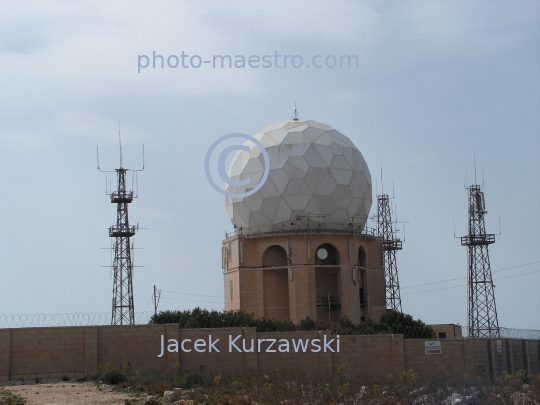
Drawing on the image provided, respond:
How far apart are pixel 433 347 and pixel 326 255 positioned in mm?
12252

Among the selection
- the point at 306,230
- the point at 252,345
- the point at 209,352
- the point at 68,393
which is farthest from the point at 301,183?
the point at 68,393

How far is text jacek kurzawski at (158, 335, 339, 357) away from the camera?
31000 millimetres

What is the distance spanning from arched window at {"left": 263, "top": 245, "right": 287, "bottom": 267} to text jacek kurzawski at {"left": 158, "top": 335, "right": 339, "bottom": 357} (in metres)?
13.6

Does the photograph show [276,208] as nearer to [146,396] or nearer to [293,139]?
[293,139]

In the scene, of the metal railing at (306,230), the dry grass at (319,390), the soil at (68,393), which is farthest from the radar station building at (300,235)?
the soil at (68,393)

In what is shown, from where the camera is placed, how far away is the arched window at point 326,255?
4503 centimetres

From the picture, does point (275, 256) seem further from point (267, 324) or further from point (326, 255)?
point (267, 324)

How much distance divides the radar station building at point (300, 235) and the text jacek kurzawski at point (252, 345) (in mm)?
11131

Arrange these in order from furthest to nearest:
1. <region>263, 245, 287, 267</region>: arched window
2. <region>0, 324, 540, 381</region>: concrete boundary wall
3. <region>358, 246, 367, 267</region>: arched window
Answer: <region>358, 246, 367, 267</region>: arched window < <region>263, 245, 287, 267</region>: arched window < <region>0, 324, 540, 381</region>: concrete boundary wall

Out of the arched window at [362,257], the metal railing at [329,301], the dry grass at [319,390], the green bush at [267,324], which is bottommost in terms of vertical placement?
the dry grass at [319,390]

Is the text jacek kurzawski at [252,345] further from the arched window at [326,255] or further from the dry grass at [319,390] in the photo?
the arched window at [326,255]

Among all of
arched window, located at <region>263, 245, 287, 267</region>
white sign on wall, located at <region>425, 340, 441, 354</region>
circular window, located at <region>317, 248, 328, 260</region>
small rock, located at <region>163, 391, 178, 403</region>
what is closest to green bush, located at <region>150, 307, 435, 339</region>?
white sign on wall, located at <region>425, 340, 441, 354</region>

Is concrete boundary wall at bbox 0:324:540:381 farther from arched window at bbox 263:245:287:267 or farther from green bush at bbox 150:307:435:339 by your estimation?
arched window at bbox 263:245:287:267

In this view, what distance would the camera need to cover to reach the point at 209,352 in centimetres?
3123
